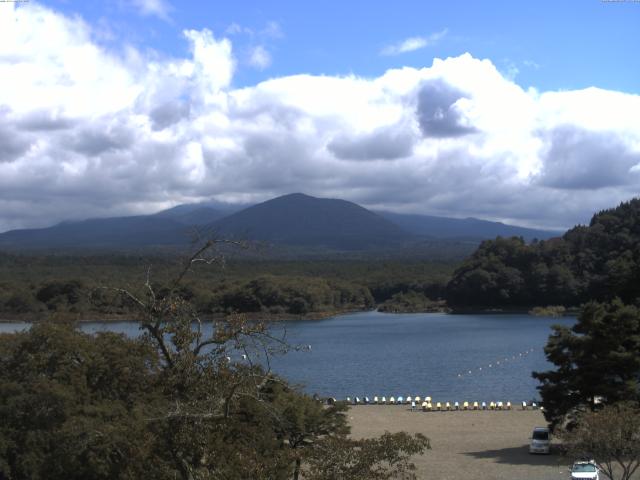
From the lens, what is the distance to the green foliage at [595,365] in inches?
773

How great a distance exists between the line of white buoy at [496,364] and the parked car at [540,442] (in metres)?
20.4

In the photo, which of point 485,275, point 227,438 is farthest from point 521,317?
point 227,438

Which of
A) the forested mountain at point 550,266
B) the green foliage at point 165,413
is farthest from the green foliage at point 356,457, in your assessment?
the forested mountain at point 550,266

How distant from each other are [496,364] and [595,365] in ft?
86.8

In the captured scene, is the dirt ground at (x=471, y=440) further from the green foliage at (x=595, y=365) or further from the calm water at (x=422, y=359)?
the calm water at (x=422, y=359)

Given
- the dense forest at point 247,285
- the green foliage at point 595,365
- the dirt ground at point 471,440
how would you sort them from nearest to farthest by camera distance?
the dirt ground at point 471,440, the green foliage at point 595,365, the dense forest at point 247,285

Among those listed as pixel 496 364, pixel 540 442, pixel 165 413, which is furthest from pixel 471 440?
pixel 496 364

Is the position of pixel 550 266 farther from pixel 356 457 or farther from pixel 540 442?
pixel 356 457

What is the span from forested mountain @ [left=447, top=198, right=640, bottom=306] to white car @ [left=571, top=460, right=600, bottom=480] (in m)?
69.4

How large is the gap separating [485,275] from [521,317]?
30.8 ft

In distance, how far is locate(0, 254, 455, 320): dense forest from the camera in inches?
3155

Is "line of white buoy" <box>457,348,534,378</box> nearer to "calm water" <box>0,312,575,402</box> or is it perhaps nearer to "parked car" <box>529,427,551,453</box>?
"calm water" <box>0,312,575,402</box>

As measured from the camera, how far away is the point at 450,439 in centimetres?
2400

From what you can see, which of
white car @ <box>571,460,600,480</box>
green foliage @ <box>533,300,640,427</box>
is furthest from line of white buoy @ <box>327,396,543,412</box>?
white car @ <box>571,460,600,480</box>
